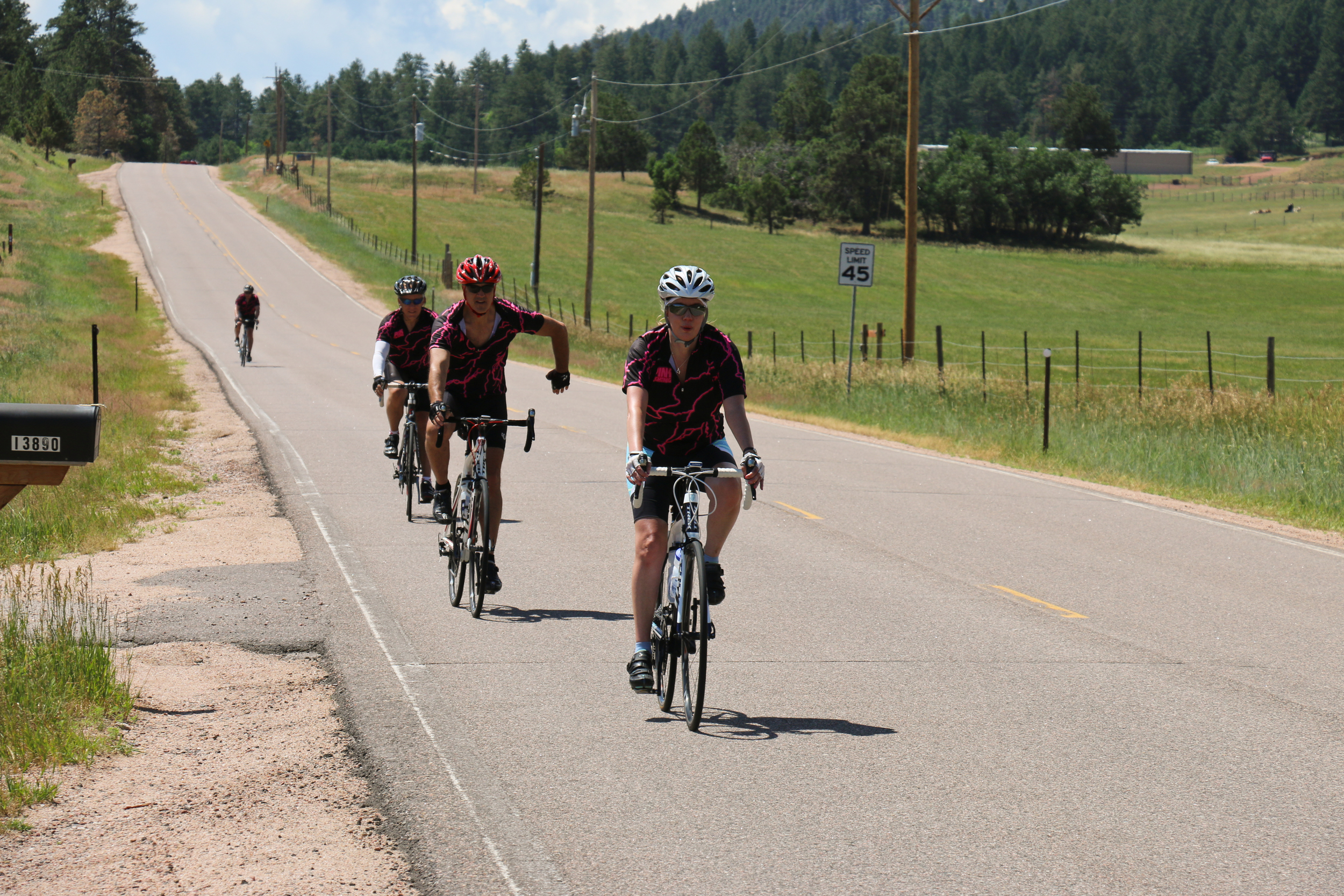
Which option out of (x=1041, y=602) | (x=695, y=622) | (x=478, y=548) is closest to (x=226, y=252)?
(x=478, y=548)

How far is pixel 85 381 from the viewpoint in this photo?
22266 mm

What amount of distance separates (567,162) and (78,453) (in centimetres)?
17953

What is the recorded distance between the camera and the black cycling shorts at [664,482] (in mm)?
6203

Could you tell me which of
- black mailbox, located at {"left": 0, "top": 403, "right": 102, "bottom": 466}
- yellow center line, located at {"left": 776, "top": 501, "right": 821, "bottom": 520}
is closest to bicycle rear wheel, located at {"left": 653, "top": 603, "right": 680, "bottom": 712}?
black mailbox, located at {"left": 0, "top": 403, "right": 102, "bottom": 466}

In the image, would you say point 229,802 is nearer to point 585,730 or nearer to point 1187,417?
point 585,730

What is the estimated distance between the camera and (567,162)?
179375 millimetres

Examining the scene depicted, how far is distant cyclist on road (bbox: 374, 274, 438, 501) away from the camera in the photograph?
1186 centimetres

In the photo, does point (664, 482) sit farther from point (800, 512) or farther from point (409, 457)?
point (800, 512)

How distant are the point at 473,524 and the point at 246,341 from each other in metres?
24.6

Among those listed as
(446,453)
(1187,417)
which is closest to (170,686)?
(446,453)

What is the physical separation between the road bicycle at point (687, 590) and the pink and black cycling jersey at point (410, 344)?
6261 millimetres

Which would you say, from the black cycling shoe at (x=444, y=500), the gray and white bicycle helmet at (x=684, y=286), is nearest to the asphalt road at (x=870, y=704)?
the black cycling shoe at (x=444, y=500)

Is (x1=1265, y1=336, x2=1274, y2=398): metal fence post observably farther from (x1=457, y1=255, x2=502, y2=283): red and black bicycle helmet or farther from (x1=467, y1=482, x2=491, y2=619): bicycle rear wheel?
(x1=467, y1=482, x2=491, y2=619): bicycle rear wheel

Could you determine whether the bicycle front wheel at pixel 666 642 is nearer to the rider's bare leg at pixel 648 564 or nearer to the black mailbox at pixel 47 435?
the rider's bare leg at pixel 648 564
